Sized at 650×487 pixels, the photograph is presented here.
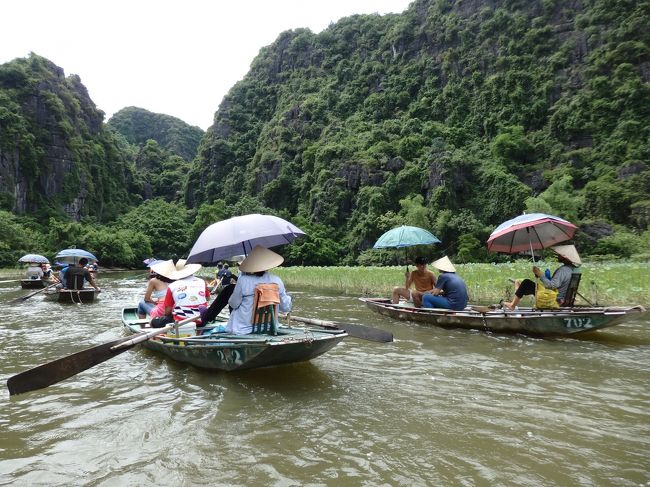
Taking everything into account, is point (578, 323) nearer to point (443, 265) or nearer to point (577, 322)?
point (577, 322)

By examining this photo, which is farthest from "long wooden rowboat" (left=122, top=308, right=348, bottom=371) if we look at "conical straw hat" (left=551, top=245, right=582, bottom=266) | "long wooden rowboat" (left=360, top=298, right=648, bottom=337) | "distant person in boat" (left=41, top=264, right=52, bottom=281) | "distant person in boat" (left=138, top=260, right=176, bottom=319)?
"distant person in boat" (left=41, top=264, right=52, bottom=281)

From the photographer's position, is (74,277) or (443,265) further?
(74,277)

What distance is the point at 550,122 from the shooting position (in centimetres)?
4628

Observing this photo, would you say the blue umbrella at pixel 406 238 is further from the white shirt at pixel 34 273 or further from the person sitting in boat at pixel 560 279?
the white shirt at pixel 34 273

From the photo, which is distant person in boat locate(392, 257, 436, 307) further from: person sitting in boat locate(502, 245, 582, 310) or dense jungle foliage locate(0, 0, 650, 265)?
dense jungle foliage locate(0, 0, 650, 265)

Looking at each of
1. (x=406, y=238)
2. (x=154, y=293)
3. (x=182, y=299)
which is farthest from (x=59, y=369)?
(x=406, y=238)

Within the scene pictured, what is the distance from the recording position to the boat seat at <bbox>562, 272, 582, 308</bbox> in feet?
26.3

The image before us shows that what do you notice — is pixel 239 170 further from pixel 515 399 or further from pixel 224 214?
pixel 515 399

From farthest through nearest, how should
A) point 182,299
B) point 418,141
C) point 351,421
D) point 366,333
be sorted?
1. point 418,141
2. point 182,299
3. point 366,333
4. point 351,421

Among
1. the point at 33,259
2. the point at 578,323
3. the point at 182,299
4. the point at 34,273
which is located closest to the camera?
the point at 182,299

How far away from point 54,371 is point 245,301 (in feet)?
6.91

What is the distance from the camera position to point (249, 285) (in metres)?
5.36

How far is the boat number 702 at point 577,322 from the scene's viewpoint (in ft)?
A: 23.6

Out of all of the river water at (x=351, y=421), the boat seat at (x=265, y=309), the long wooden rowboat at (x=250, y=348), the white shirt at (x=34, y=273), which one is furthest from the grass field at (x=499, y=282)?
the white shirt at (x=34, y=273)
